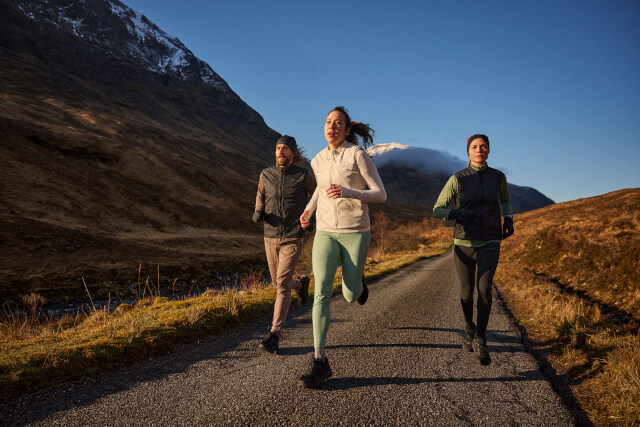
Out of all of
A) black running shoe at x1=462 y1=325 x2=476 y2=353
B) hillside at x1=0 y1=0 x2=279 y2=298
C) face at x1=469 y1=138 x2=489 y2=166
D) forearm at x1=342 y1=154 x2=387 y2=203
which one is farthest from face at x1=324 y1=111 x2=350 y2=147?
hillside at x1=0 y1=0 x2=279 y2=298

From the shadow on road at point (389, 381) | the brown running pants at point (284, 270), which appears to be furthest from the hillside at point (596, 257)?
the brown running pants at point (284, 270)

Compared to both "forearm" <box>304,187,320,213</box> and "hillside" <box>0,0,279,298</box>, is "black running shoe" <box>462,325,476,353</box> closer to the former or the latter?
"forearm" <box>304,187,320,213</box>

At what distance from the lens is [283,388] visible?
3199 millimetres

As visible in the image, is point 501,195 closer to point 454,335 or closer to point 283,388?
point 454,335

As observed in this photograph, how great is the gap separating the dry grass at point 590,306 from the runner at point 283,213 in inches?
134

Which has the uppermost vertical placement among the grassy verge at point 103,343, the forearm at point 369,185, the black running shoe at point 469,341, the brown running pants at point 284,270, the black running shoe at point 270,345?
the forearm at point 369,185

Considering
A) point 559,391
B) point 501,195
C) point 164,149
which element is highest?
point 164,149

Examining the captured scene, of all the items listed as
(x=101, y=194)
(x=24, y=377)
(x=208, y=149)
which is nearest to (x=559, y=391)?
(x=24, y=377)

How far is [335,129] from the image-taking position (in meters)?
3.69

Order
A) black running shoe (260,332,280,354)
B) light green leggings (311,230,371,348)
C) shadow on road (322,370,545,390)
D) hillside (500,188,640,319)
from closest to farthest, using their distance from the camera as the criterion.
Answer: shadow on road (322,370,545,390) < light green leggings (311,230,371,348) < black running shoe (260,332,280,354) < hillside (500,188,640,319)

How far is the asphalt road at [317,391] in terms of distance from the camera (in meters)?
2.72

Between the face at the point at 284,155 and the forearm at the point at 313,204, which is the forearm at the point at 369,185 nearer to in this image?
the forearm at the point at 313,204

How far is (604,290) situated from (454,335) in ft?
27.6

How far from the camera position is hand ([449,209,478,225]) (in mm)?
4137
